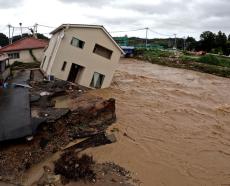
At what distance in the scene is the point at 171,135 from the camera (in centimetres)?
1585

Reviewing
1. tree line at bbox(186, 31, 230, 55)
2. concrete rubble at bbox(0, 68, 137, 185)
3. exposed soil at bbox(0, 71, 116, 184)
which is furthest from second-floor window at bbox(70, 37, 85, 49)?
tree line at bbox(186, 31, 230, 55)

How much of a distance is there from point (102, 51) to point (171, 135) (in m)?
12.2

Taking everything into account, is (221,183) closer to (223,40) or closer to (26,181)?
(26,181)

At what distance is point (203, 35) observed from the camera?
6781cm

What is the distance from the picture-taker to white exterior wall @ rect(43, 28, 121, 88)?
2461cm

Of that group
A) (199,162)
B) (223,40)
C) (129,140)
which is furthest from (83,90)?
(223,40)

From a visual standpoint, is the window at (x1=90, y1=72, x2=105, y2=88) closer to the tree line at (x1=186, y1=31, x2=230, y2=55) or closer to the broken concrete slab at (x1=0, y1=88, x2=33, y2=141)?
the broken concrete slab at (x1=0, y1=88, x2=33, y2=141)

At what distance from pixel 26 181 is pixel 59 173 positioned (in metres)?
1.03

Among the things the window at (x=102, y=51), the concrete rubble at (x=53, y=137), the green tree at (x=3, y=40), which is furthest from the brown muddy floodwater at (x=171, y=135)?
the green tree at (x=3, y=40)

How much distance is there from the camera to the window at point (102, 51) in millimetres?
25922

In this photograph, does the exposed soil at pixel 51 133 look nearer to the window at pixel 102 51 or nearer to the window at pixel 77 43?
A: the window at pixel 77 43

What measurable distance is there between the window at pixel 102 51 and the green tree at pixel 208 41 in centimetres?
4404

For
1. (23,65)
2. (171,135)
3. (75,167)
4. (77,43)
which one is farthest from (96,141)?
(23,65)

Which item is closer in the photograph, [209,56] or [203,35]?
[209,56]
